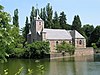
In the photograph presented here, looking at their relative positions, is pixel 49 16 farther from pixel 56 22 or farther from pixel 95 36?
pixel 95 36

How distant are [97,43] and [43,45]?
82.0ft

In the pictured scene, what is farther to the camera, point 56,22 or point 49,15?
point 56,22

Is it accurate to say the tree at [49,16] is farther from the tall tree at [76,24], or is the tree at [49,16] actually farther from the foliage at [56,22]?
the tall tree at [76,24]

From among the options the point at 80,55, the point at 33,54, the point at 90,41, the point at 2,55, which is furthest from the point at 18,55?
the point at 2,55

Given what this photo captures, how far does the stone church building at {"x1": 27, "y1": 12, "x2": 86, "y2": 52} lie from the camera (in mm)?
55625

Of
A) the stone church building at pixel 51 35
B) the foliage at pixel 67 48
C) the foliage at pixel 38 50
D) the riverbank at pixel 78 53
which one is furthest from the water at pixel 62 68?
the stone church building at pixel 51 35

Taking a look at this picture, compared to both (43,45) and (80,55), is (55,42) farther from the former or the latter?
(43,45)

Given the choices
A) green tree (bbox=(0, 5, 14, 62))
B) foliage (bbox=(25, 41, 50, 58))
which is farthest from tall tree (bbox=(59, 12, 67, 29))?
green tree (bbox=(0, 5, 14, 62))

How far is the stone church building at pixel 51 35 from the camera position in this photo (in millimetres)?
55625

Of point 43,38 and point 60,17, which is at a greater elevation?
point 60,17

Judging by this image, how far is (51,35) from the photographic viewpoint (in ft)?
186

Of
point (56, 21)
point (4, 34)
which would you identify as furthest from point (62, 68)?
point (56, 21)

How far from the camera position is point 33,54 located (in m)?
46.2

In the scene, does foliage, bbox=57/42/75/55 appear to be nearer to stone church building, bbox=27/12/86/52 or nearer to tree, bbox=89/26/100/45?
stone church building, bbox=27/12/86/52
